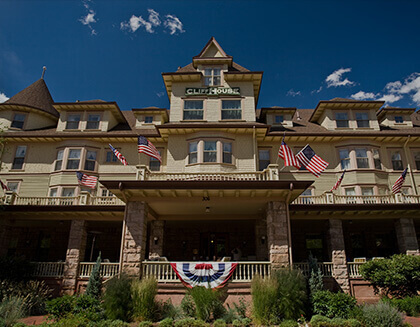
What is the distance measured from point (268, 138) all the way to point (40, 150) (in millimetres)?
17455

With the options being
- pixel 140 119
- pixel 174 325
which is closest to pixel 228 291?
pixel 174 325

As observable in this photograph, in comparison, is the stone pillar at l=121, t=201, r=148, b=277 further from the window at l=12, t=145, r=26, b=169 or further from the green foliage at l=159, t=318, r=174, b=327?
the window at l=12, t=145, r=26, b=169

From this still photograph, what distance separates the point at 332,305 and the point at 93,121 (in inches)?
815

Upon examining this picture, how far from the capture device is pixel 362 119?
77.4 ft

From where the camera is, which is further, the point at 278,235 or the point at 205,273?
the point at 278,235

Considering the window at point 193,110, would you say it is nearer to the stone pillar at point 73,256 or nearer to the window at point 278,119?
the window at point 278,119

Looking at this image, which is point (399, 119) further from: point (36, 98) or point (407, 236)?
point (36, 98)

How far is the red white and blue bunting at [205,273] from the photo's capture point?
1284 centimetres

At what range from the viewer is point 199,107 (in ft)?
73.8

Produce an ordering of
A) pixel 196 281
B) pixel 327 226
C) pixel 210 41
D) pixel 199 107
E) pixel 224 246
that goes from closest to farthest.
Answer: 1. pixel 196 281
2. pixel 327 226
3. pixel 224 246
4. pixel 199 107
5. pixel 210 41

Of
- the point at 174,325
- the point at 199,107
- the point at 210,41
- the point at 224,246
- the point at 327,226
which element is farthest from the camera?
the point at 210,41

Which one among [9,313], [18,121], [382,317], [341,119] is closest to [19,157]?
[18,121]

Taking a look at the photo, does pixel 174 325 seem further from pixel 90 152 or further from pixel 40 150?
pixel 40 150

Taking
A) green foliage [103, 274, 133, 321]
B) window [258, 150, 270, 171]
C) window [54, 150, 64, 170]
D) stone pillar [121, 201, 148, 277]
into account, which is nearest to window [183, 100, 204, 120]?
window [258, 150, 270, 171]
